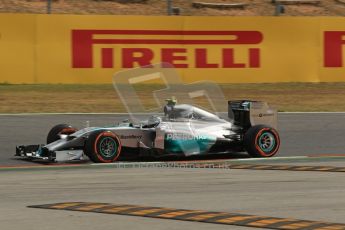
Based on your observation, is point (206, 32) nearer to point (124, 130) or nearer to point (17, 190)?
point (124, 130)

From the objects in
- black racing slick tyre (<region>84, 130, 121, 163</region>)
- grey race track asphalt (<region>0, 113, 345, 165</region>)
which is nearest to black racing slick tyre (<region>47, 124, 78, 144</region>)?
grey race track asphalt (<region>0, 113, 345, 165</region>)

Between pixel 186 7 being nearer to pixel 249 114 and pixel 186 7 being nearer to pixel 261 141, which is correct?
pixel 249 114

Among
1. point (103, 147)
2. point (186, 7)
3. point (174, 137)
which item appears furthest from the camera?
point (186, 7)

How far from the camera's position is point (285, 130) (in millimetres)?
18594

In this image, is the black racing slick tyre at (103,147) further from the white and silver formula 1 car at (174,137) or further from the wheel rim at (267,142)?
the wheel rim at (267,142)

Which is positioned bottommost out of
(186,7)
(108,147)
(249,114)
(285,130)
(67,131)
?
(108,147)

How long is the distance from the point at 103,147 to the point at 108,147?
0.26ft

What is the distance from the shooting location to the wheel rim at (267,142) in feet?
48.0

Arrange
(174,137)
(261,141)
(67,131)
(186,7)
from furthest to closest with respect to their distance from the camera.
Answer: (186,7) → (67,131) → (261,141) → (174,137)

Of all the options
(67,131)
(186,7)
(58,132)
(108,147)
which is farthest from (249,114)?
(186,7)

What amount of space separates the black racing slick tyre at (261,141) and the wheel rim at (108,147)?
2.16m

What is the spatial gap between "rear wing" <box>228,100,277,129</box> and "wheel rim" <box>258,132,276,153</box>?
0.98 feet

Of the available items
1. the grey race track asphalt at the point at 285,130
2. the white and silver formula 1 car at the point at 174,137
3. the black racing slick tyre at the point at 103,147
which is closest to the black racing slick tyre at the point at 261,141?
the white and silver formula 1 car at the point at 174,137

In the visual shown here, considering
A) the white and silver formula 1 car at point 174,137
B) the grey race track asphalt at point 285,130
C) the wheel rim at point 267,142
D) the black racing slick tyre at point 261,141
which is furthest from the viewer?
the grey race track asphalt at point 285,130
